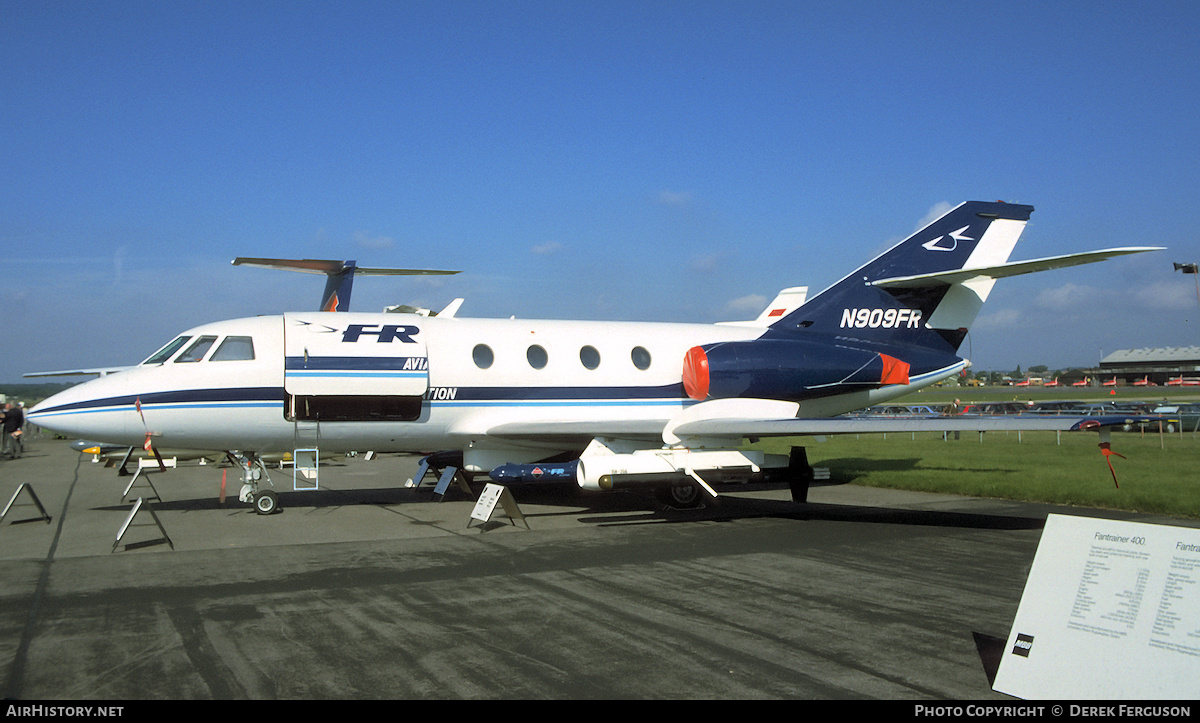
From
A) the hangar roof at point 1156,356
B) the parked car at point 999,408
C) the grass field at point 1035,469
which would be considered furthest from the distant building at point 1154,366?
the grass field at point 1035,469

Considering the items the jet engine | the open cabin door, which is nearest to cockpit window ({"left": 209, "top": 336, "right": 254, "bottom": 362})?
the open cabin door

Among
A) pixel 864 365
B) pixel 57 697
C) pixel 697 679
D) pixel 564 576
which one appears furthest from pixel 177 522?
pixel 864 365

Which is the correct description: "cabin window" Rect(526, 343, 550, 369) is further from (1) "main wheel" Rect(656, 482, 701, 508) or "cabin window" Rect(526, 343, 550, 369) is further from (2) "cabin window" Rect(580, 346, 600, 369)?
(1) "main wheel" Rect(656, 482, 701, 508)

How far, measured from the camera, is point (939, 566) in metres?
9.52

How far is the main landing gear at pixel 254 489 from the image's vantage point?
546 inches

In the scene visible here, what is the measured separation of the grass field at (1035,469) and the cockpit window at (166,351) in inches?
544

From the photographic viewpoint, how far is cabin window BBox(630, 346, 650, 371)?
51.4ft

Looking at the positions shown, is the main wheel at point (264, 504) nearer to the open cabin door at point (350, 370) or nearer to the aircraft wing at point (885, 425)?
the open cabin door at point (350, 370)

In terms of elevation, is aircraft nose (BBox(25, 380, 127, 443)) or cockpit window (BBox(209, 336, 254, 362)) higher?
cockpit window (BBox(209, 336, 254, 362))

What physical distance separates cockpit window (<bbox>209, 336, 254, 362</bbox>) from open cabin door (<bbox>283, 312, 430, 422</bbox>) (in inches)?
21.8

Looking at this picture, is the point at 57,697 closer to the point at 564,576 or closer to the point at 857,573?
the point at 564,576

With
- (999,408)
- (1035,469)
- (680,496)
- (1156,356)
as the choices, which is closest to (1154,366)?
(1156,356)

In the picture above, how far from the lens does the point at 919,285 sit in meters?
16.6
